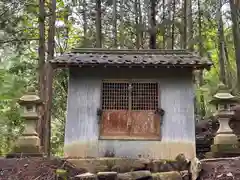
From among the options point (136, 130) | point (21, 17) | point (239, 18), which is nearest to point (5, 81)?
point (21, 17)

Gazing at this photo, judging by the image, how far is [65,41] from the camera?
679 inches

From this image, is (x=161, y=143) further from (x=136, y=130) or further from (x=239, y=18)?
(x=239, y=18)

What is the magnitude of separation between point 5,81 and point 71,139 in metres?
5.41

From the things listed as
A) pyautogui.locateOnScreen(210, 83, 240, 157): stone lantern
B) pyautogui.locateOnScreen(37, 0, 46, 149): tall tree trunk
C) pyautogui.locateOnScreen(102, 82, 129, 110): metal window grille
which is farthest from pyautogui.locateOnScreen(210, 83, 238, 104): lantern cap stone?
pyautogui.locateOnScreen(37, 0, 46, 149): tall tree trunk

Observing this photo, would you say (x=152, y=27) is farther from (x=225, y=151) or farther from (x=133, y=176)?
(x=133, y=176)

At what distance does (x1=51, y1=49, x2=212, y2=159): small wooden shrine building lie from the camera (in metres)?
8.17

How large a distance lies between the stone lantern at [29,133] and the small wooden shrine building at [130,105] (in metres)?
0.84

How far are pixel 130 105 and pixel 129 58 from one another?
4.07 feet

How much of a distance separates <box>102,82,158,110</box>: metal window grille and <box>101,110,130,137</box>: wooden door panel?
0.53 feet

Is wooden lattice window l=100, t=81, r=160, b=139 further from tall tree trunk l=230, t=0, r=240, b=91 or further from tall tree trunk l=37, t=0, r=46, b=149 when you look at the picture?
tall tree trunk l=230, t=0, r=240, b=91

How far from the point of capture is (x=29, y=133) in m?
8.48

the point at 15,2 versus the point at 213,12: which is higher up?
the point at 213,12

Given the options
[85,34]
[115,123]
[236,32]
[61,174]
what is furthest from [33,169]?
[85,34]

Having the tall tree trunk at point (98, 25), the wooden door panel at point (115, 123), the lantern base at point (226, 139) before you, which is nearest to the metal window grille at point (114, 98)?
the wooden door panel at point (115, 123)
